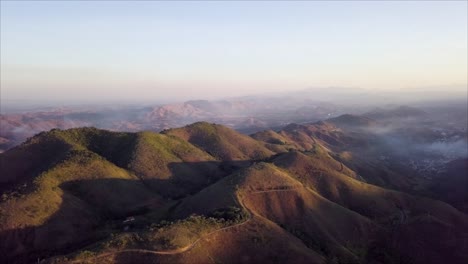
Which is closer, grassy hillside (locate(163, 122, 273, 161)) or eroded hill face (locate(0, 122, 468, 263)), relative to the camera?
eroded hill face (locate(0, 122, 468, 263))

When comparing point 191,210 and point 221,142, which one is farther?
point 221,142

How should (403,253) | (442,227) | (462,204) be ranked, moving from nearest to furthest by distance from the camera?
1. (403,253)
2. (442,227)
3. (462,204)

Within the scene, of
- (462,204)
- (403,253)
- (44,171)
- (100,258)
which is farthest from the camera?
(462,204)

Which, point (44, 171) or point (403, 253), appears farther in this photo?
point (44, 171)

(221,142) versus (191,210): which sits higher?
(221,142)

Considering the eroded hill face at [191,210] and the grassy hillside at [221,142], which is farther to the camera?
the grassy hillside at [221,142]

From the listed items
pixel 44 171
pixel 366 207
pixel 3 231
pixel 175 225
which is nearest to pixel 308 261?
pixel 175 225

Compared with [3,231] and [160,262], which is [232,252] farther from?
[3,231]

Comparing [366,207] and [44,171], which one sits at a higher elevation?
[44,171]
